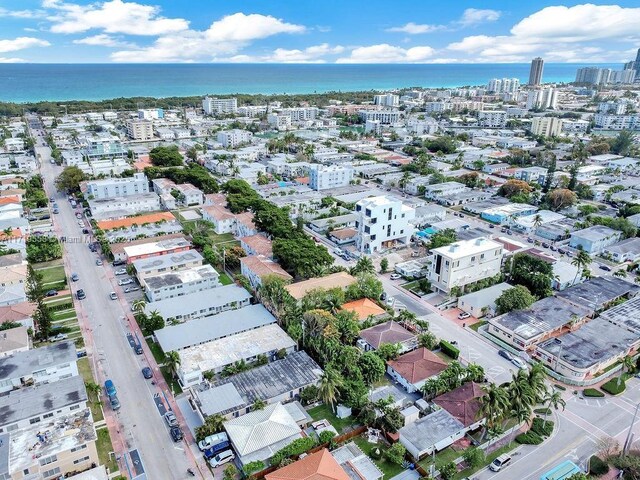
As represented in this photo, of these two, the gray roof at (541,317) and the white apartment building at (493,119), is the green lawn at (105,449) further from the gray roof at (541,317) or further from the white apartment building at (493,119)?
the white apartment building at (493,119)

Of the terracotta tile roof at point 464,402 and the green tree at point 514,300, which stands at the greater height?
the green tree at point 514,300

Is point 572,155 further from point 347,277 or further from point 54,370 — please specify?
point 54,370

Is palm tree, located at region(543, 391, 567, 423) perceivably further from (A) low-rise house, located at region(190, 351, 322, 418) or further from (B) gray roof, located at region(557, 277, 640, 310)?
(A) low-rise house, located at region(190, 351, 322, 418)

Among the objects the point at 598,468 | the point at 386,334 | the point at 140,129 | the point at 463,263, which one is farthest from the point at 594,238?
the point at 140,129

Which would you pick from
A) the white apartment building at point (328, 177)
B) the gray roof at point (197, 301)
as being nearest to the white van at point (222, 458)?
the gray roof at point (197, 301)

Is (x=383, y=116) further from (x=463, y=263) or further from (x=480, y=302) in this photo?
(x=480, y=302)
